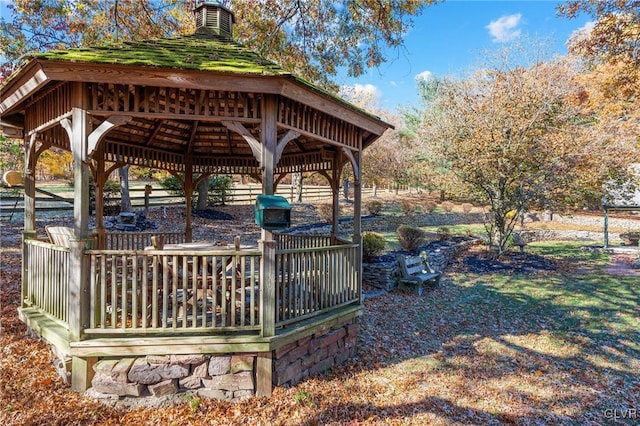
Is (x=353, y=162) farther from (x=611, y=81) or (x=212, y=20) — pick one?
(x=611, y=81)

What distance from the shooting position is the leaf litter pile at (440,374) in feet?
11.8

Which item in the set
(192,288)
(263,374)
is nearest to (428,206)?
(263,374)

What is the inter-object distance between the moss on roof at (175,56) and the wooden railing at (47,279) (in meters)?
2.19

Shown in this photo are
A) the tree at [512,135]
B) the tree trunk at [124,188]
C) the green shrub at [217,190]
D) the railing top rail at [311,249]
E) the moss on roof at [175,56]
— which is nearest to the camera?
the moss on roof at [175,56]

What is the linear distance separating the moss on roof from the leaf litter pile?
357 cm

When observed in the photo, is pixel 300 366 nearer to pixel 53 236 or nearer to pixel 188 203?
pixel 53 236

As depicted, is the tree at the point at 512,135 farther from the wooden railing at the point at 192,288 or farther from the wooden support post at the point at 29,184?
the wooden support post at the point at 29,184

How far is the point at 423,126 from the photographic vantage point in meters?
14.2

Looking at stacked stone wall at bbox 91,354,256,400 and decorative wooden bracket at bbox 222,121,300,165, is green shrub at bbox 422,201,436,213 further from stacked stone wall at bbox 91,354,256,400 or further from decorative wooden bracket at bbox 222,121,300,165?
stacked stone wall at bbox 91,354,256,400

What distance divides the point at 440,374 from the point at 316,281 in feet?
6.90

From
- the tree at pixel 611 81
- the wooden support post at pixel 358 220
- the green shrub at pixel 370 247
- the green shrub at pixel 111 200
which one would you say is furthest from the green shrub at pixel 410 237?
the green shrub at pixel 111 200

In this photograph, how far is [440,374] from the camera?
183 inches

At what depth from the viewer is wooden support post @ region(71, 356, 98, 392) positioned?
3686 mm

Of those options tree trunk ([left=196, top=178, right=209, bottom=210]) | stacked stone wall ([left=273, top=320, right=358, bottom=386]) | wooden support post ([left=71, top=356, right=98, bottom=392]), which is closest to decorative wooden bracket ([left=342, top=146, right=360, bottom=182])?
stacked stone wall ([left=273, top=320, right=358, bottom=386])
